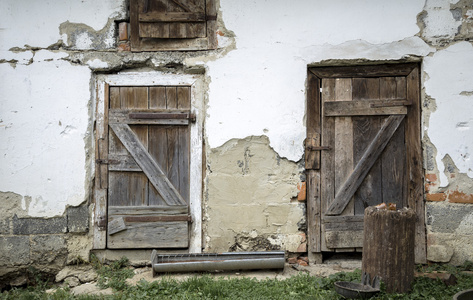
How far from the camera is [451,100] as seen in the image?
464 centimetres

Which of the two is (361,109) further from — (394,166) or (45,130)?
(45,130)

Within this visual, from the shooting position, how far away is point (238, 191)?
4781 millimetres

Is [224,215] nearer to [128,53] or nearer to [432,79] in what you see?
[128,53]

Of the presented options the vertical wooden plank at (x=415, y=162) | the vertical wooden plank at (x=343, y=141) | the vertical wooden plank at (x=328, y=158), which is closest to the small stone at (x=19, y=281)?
the vertical wooden plank at (x=328, y=158)

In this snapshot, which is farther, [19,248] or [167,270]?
[19,248]

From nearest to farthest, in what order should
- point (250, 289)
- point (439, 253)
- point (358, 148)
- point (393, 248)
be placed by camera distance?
1. point (393, 248)
2. point (250, 289)
3. point (439, 253)
4. point (358, 148)

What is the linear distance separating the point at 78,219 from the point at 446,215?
394 cm

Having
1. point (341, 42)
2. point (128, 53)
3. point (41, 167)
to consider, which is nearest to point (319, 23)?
point (341, 42)

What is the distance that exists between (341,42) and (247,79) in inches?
42.7

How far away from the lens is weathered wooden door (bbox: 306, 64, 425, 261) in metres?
4.73

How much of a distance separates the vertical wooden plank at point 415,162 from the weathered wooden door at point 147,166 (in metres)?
2.41

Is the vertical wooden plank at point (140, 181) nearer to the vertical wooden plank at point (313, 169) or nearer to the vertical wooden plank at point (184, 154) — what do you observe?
the vertical wooden plank at point (184, 154)

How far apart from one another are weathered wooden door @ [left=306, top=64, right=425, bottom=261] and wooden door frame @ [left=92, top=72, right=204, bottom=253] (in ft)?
4.00

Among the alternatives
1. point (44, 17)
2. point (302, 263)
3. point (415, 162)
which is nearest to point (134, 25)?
point (44, 17)
